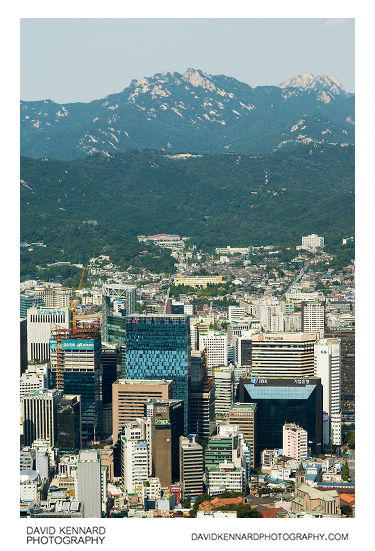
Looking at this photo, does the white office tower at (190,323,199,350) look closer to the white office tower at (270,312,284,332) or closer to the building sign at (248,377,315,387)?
the white office tower at (270,312,284,332)

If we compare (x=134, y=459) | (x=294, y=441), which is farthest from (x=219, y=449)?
(x=294, y=441)

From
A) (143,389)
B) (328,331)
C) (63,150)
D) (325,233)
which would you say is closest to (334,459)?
(143,389)

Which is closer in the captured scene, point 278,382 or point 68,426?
point 68,426

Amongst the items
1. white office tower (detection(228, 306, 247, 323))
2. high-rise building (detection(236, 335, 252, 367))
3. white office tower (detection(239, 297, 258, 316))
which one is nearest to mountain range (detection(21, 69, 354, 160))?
white office tower (detection(239, 297, 258, 316))

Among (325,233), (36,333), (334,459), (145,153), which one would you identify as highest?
(145,153)

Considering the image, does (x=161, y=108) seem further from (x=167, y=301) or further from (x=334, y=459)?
(x=334, y=459)

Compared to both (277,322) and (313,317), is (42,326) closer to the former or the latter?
(277,322)

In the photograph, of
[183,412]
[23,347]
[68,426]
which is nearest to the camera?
[183,412]
